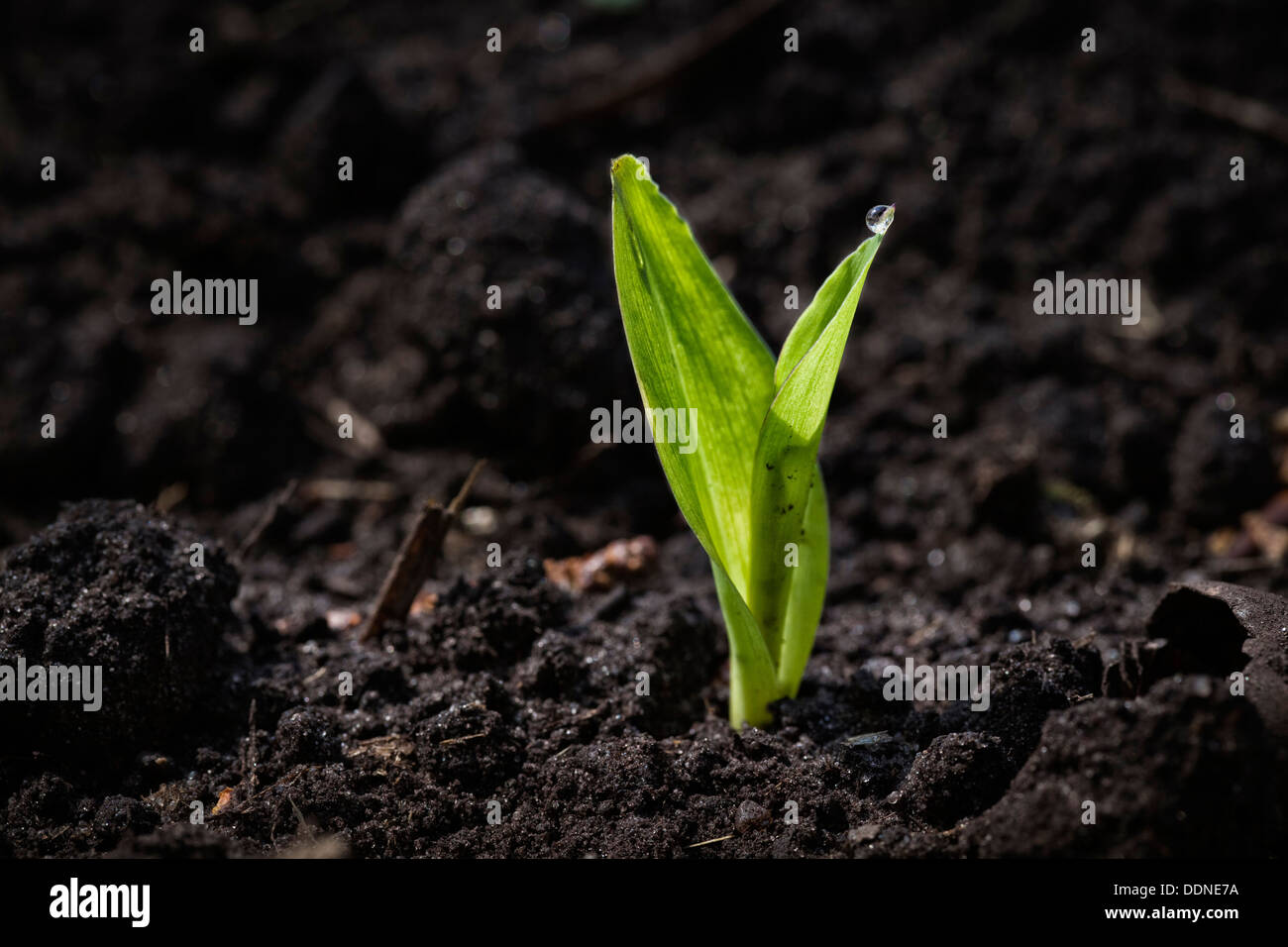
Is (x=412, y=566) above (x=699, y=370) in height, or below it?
below

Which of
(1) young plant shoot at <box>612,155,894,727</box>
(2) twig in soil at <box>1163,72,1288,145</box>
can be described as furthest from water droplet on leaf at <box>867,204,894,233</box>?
(2) twig in soil at <box>1163,72,1288,145</box>

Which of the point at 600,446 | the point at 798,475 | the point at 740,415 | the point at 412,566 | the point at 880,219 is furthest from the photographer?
the point at 600,446

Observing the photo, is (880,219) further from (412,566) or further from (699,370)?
(412,566)

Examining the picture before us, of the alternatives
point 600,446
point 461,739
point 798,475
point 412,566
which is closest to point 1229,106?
point 600,446

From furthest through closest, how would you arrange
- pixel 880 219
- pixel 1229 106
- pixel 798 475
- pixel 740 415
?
pixel 1229 106 < pixel 740 415 < pixel 798 475 < pixel 880 219

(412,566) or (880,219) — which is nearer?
(880,219)

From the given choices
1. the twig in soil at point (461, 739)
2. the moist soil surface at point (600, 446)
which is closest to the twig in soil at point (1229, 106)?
the moist soil surface at point (600, 446)

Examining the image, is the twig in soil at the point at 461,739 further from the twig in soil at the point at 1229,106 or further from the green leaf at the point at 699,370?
the twig in soil at the point at 1229,106

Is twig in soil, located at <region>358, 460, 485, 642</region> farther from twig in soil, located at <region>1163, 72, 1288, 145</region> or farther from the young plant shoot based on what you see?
twig in soil, located at <region>1163, 72, 1288, 145</region>
